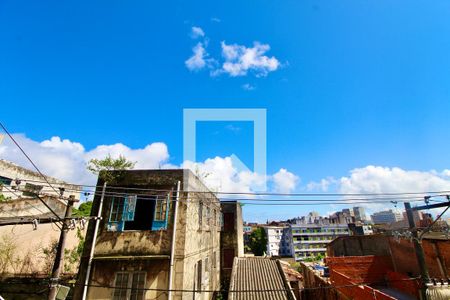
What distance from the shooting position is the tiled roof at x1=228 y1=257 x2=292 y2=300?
1267cm

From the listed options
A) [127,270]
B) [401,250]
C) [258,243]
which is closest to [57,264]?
[127,270]

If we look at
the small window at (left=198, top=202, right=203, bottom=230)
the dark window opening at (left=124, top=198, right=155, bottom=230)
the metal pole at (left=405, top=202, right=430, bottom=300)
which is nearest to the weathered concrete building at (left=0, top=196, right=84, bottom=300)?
the dark window opening at (left=124, top=198, right=155, bottom=230)

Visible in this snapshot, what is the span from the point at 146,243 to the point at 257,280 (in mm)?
7841

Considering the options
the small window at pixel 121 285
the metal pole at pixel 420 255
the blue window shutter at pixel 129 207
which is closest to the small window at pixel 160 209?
the blue window shutter at pixel 129 207

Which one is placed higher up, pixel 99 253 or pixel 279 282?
pixel 99 253

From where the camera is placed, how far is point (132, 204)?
1119 cm

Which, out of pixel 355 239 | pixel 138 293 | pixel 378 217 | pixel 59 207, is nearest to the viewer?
pixel 138 293

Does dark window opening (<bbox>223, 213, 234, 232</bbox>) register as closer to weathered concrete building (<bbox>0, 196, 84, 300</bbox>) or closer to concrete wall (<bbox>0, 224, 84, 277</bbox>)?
weathered concrete building (<bbox>0, 196, 84, 300</bbox>)

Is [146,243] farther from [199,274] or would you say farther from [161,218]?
[199,274]

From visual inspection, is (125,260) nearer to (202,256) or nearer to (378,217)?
(202,256)

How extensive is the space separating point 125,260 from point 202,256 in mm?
4851

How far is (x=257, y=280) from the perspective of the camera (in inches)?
581

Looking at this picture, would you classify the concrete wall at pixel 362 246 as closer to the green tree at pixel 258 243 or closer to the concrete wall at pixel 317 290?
the concrete wall at pixel 317 290

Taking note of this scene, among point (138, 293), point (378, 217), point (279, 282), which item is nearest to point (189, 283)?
point (138, 293)
